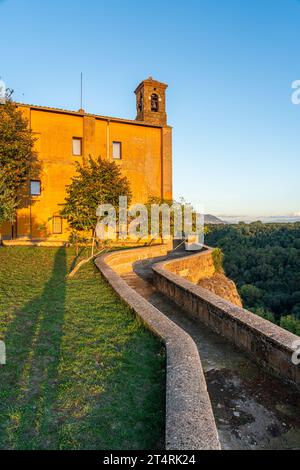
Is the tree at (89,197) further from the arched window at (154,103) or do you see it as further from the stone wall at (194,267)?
the arched window at (154,103)

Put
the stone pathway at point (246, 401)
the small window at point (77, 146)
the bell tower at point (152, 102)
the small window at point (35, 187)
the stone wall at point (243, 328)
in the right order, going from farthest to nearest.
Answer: the bell tower at point (152, 102)
the small window at point (77, 146)
the small window at point (35, 187)
the stone wall at point (243, 328)
the stone pathway at point (246, 401)

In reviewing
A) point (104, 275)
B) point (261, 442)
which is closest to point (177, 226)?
point (104, 275)

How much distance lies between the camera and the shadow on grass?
2.53 m

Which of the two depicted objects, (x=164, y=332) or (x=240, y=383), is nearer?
(x=240, y=383)

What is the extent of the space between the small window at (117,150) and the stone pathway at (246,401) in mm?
19975

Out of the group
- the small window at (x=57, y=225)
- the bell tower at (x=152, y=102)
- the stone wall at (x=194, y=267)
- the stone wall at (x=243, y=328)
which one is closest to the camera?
the stone wall at (x=243, y=328)

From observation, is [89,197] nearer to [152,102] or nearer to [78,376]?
[78,376]

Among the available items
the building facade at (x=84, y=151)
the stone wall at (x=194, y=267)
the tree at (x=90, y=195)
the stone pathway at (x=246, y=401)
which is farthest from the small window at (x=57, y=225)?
the stone pathway at (x=246, y=401)

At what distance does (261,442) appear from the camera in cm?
281

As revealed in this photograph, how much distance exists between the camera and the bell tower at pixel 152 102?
24531mm

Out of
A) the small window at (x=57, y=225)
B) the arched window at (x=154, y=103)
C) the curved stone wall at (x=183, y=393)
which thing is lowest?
the curved stone wall at (x=183, y=393)

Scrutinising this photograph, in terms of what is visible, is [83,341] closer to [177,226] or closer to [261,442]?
[261,442]
